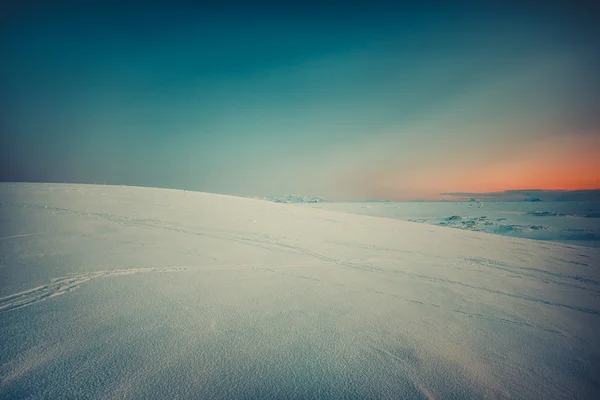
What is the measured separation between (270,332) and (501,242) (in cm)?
1056

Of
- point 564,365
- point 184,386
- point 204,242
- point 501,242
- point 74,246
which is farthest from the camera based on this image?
point 501,242

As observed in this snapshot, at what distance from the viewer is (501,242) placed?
9.41 m

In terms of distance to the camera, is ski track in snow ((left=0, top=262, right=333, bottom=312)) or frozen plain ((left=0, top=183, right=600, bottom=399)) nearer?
frozen plain ((left=0, top=183, right=600, bottom=399))

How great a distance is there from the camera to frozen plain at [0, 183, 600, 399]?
2.16 meters

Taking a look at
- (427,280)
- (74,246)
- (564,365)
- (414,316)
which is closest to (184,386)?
(414,316)

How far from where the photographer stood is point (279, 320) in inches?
124

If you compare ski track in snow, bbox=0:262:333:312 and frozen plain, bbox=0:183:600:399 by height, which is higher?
ski track in snow, bbox=0:262:333:312

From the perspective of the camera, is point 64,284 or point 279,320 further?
point 64,284

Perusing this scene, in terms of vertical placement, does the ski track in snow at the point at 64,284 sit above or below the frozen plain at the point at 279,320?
above

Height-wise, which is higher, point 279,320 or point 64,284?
point 64,284

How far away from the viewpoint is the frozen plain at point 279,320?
216cm

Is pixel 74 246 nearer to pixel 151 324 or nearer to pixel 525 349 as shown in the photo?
pixel 151 324

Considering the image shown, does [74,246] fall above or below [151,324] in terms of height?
above

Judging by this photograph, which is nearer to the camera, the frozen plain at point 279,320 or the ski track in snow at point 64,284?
the frozen plain at point 279,320
